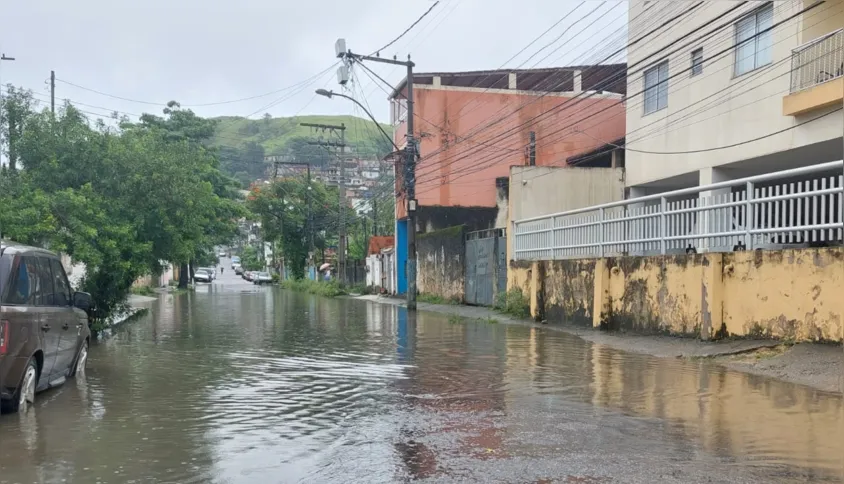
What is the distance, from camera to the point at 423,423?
657 centimetres

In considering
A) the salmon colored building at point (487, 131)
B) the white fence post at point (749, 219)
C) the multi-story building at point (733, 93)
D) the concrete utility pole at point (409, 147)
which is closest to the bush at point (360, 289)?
the salmon colored building at point (487, 131)

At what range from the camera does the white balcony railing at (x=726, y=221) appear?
9.83 m

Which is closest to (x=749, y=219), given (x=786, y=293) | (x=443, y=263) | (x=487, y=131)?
(x=786, y=293)

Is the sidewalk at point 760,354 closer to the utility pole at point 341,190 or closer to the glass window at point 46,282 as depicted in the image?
the glass window at point 46,282

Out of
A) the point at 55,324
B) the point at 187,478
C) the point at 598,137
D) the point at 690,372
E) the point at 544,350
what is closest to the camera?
the point at 187,478

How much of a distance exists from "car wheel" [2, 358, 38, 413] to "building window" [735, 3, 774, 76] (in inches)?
659

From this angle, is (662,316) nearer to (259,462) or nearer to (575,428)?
(575,428)

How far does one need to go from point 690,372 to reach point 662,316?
130 inches

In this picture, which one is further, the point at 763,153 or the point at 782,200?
the point at 763,153

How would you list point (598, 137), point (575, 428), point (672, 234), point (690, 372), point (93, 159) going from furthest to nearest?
point (598, 137), point (93, 159), point (672, 234), point (690, 372), point (575, 428)

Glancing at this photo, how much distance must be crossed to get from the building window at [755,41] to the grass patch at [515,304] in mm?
8043

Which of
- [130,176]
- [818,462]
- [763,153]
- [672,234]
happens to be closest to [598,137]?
[763,153]

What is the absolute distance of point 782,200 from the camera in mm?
10453

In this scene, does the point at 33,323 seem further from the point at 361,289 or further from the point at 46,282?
the point at 361,289
